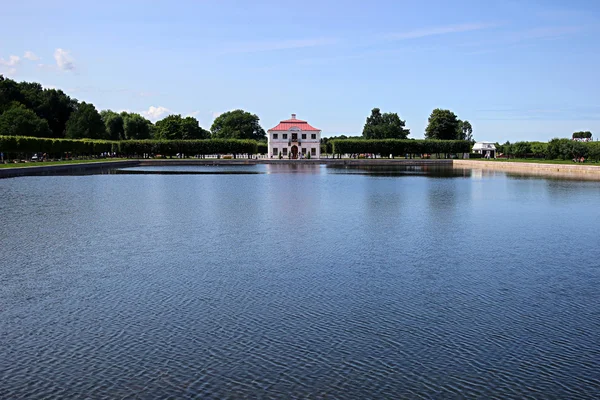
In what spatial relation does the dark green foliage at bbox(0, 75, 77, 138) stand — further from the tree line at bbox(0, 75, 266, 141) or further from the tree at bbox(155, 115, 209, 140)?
the tree at bbox(155, 115, 209, 140)

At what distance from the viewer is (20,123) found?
74.8 meters

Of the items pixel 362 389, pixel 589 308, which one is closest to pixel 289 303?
pixel 362 389

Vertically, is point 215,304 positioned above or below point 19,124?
below

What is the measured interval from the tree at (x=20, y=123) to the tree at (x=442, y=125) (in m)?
65.6

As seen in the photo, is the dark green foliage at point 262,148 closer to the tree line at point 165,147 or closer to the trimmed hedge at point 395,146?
the tree line at point 165,147

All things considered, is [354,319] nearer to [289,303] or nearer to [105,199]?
[289,303]

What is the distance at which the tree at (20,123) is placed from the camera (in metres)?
73.7

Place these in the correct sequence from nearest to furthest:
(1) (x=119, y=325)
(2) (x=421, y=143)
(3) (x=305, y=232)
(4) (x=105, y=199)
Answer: (1) (x=119, y=325) < (3) (x=305, y=232) < (4) (x=105, y=199) < (2) (x=421, y=143)

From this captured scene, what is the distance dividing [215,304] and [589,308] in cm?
589

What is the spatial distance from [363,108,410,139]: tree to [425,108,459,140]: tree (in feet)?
20.7

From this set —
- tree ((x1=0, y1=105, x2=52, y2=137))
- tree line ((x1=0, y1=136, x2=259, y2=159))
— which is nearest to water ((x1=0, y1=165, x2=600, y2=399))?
tree ((x1=0, y1=105, x2=52, y2=137))

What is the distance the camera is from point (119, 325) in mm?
8078

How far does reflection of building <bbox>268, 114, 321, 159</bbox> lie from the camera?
89.3m

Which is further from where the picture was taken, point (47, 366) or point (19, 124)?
point (19, 124)
